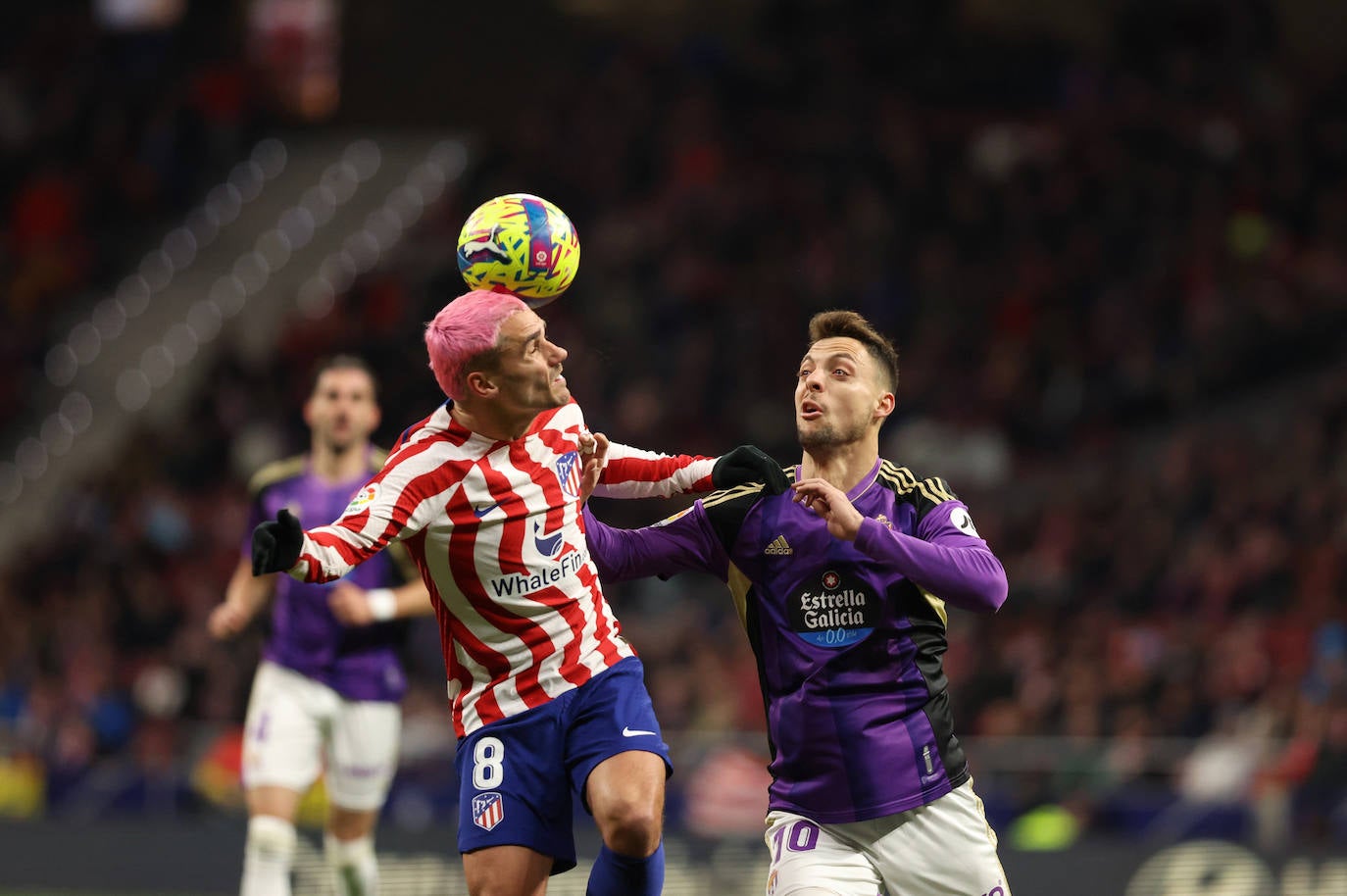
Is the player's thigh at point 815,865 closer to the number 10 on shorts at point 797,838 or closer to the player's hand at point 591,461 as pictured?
the number 10 on shorts at point 797,838

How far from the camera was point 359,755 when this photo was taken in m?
7.98

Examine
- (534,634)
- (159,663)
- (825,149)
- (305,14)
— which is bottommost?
(534,634)

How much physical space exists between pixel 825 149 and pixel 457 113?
705 cm

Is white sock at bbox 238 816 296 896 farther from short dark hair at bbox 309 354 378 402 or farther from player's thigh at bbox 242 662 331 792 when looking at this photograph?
short dark hair at bbox 309 354 378 402

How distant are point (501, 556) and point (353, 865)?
3.15m

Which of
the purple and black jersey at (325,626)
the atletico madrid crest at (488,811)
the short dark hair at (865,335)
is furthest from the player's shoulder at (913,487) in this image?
the purple and black jersey at (325,626)

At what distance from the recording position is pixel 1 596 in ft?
54.2

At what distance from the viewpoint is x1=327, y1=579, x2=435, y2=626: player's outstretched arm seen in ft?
24.0

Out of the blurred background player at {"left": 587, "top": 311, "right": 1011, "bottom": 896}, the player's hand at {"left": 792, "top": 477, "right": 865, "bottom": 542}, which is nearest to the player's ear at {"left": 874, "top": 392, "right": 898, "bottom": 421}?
the blurred background player at {"left": 587, "top": 311, "right": 1011, "bottom": 896}

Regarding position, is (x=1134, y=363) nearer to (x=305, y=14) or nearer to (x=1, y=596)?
(x=1, y=596)

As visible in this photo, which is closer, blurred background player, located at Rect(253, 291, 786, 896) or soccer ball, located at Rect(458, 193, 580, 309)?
blurred background player, located at Rect(253, 291, 786, 896)

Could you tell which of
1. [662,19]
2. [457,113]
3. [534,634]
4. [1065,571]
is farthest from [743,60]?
[534,634]

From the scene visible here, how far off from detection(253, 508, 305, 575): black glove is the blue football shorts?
3.38 feet

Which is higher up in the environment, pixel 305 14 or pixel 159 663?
pixel 305 14
